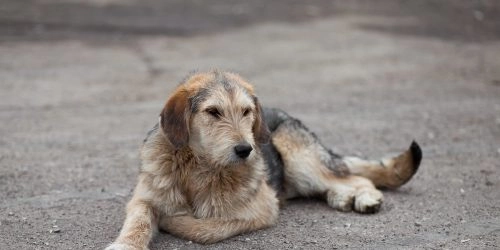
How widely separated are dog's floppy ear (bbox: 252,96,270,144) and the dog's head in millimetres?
127

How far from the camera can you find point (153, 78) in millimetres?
12727

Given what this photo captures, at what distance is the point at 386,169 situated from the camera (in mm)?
7586

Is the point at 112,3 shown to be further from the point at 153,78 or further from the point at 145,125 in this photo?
the point at 145,125

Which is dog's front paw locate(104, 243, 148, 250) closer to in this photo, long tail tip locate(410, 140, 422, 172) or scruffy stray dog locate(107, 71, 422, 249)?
scruffy stray dog locate(107, 71, 422, 249)

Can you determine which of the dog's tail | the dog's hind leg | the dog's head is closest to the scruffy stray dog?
the dog's head

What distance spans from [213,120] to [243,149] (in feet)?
1.25

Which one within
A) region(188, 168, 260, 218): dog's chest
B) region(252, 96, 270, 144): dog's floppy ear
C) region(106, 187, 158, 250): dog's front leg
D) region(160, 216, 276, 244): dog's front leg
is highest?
region(252, 96, 270, 144): dog's floppy ear

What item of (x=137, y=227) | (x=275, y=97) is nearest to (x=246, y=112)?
(x=137, y=227)

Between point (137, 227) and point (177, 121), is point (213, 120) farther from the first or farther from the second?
point (137, 227)

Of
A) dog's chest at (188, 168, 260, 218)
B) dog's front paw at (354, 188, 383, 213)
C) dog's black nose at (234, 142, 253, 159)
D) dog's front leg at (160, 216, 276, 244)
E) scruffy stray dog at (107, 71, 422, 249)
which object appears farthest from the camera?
dog's front paw at (354, 188, 383, 213)

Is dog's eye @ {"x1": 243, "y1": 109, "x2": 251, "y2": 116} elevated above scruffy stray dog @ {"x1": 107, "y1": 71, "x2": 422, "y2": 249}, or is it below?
above

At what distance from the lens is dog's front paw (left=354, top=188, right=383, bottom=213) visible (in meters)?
6.97

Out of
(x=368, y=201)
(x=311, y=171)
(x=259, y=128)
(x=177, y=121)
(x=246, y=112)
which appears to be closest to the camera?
(x=177, y=121)

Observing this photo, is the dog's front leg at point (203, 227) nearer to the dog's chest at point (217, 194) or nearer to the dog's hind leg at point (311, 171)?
the dog's chest at point (217, 194)
